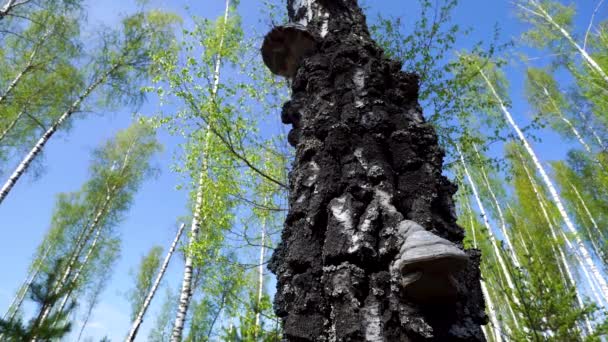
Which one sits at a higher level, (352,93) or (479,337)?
(352,93)

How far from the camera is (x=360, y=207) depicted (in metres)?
1.38

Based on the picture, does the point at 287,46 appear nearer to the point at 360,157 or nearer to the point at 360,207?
the point at 360,157

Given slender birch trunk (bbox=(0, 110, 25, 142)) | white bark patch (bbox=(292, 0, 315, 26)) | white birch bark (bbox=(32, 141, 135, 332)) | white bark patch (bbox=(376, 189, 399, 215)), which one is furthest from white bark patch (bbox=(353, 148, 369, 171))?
white birch bark (bbox=(32, 141, 135, 332))

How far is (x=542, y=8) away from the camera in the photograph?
14.0 meters

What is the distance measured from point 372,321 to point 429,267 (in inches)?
10.5

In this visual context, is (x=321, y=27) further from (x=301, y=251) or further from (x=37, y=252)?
(x=37, y=252)

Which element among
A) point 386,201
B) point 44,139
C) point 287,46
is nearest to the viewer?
point 386,201

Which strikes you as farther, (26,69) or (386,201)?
(26,69)

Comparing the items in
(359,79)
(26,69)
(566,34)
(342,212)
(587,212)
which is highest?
(566,34)

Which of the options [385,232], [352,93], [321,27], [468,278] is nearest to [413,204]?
[385,232]

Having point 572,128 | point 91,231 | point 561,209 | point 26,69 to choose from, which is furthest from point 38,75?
point 572,128

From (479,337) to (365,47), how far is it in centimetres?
161

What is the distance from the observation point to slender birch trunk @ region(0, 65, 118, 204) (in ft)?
21.1

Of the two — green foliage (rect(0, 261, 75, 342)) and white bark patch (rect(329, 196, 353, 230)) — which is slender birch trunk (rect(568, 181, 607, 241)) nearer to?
white bark patch (rect(329, 196, 353, 230))
